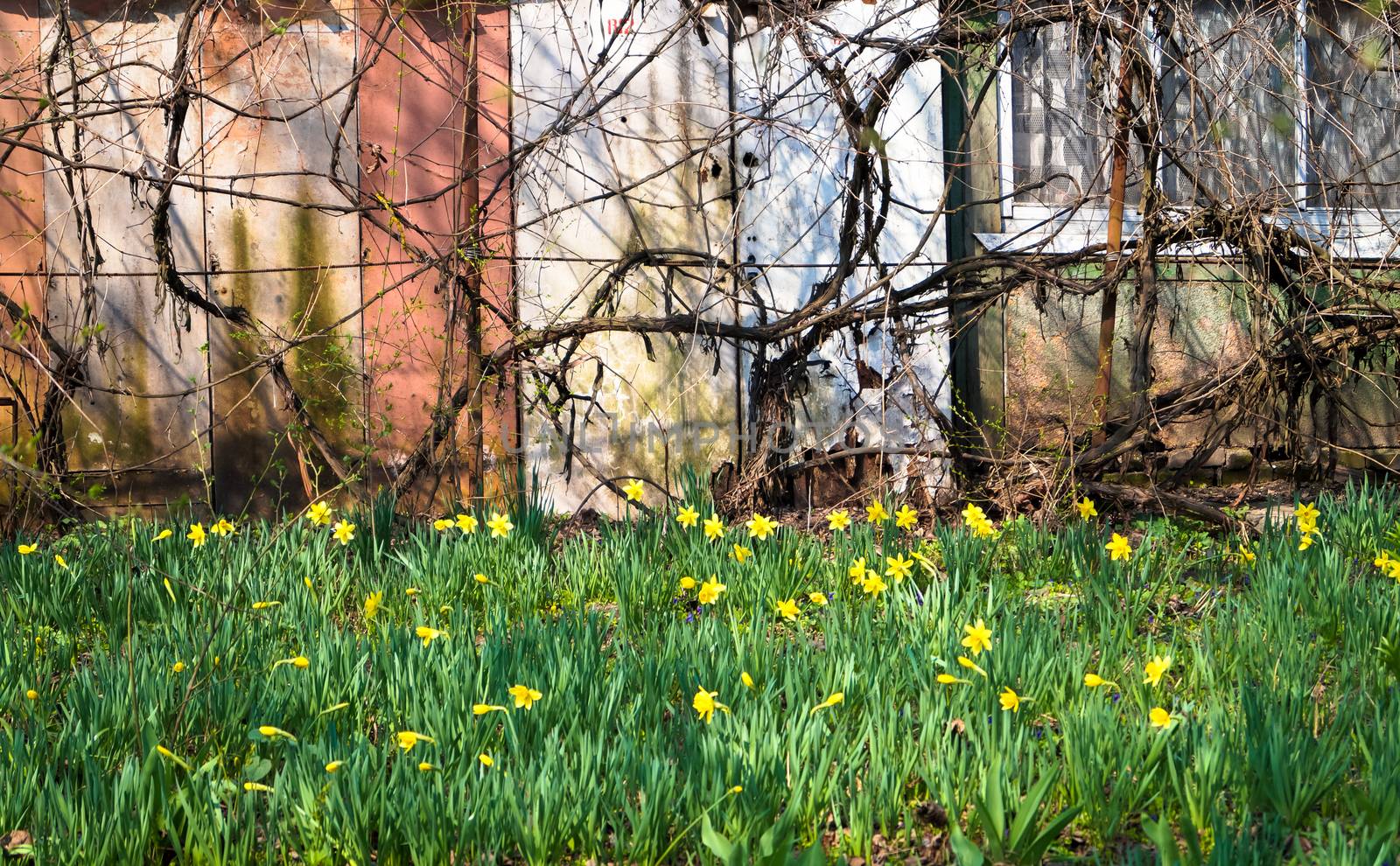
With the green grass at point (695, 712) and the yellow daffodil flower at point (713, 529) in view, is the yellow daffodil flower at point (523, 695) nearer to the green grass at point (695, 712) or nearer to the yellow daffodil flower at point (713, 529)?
the green grass at point (695, 712)

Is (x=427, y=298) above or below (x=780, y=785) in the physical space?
above

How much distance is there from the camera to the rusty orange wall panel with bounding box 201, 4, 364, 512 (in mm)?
6086

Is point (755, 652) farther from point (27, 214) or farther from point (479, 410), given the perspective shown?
point (27, 214)

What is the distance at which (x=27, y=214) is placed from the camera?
5.99 m

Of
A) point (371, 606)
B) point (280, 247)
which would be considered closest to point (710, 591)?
point (371, 606)

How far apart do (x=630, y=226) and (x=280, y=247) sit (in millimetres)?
1800

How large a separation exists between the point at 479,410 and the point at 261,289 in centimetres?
182

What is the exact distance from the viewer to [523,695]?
2.45 metres

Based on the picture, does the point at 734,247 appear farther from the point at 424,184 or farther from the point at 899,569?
the point at 899,569

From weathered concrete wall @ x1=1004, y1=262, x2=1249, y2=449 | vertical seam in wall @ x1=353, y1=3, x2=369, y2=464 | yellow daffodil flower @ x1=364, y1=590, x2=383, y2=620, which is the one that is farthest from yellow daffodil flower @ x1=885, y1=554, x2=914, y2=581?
vertical seam in wall @ x1=353, y1=3, x2=369, y2=464

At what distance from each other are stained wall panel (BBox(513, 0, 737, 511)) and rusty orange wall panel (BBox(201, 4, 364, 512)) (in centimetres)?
93

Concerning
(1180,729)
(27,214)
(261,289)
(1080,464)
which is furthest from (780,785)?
(27,214)

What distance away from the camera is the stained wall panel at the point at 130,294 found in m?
5.97

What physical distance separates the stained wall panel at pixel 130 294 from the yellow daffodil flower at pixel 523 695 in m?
4.09
